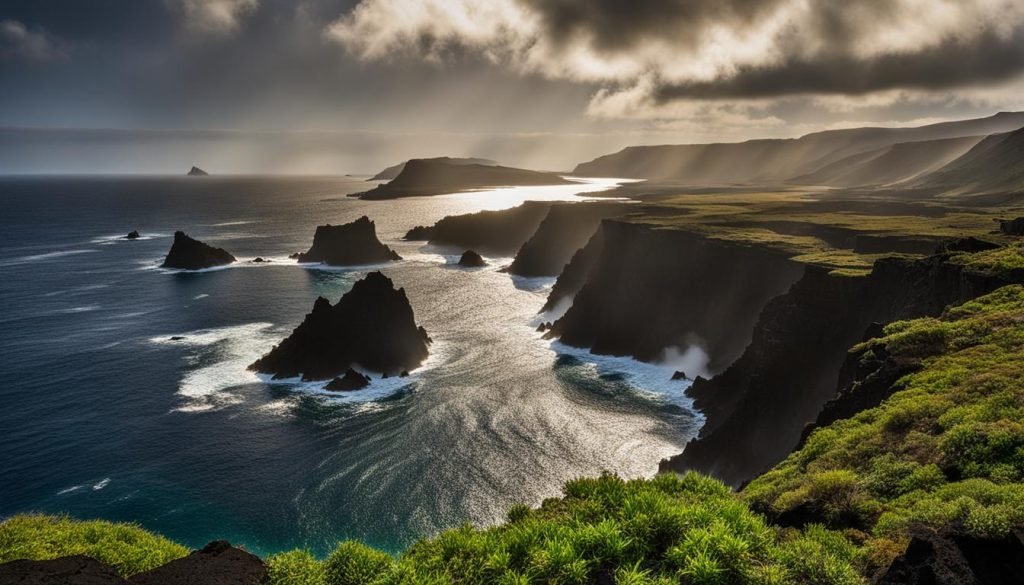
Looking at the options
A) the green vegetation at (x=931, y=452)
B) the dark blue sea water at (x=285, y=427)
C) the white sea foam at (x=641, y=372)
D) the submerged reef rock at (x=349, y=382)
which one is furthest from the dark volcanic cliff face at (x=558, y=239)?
the green vegetation at (x=931, y=452)

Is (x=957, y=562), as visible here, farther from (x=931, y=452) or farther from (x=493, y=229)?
(x=493, y=229)

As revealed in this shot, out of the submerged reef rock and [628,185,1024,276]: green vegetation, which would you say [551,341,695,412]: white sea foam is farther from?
the submerged reef rock

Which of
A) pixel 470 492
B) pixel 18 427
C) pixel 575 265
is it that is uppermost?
pixel 575 265

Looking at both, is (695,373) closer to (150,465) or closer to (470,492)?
(470,492)

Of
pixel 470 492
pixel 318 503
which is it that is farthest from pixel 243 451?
pixel 470 492

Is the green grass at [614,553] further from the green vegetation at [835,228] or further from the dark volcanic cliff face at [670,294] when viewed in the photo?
the dark volcanic cliff face at [670,294]

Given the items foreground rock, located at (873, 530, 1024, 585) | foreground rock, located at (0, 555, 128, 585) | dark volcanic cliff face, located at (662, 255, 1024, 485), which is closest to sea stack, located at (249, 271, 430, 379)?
dark volcanic cliff face, located at (662, 255, 1024, 485)

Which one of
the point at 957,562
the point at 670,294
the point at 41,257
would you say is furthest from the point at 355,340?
the point at 41,257

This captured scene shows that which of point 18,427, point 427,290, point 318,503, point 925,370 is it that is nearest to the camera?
point 925,370
